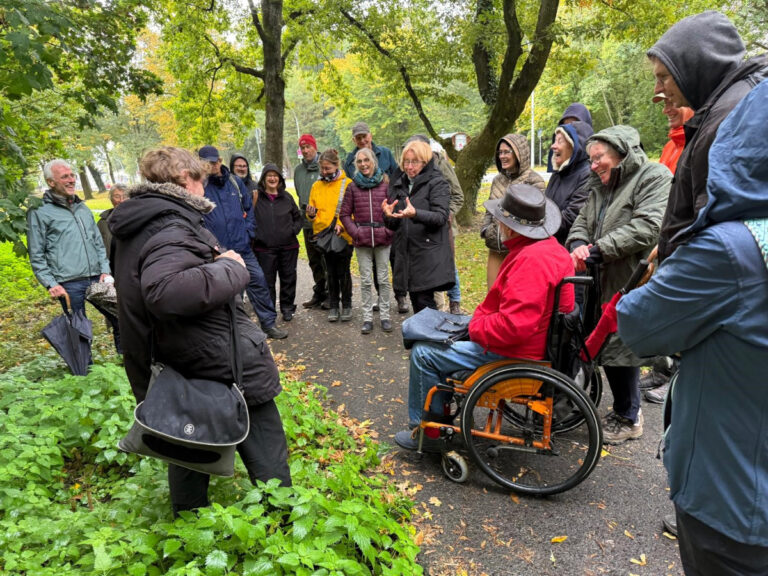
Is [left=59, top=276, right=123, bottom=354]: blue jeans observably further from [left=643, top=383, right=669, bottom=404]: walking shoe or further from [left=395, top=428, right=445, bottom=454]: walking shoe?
[left=643, top=383, right=669, bottom=404]: walking shoe

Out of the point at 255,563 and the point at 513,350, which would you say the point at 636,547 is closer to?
the point at 513,350

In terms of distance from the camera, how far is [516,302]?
8.88 ft

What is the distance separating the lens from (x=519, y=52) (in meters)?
10.1

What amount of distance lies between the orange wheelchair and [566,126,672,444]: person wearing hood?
373 mm

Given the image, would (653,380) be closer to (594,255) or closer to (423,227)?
(594,255)

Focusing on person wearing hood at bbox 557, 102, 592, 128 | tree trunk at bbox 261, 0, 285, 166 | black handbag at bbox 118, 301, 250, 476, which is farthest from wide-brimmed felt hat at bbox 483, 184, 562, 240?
tree trunk at bbox 261, 0, 285, 166

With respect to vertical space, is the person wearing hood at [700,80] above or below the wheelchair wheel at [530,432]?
above

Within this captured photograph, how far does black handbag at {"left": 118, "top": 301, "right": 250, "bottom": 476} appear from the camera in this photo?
1.85m

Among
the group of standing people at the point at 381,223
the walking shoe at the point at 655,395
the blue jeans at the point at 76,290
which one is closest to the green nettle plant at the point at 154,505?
the blue jeans at the point at 76,290

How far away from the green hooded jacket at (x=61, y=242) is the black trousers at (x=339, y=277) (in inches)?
106

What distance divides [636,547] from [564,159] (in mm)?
3042

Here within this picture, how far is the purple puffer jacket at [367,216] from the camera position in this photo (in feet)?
18.2

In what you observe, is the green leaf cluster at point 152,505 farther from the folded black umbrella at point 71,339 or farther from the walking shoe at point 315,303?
the walking shoe at point 315,303

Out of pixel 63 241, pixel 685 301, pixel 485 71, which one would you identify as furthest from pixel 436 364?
pixel 485 71
